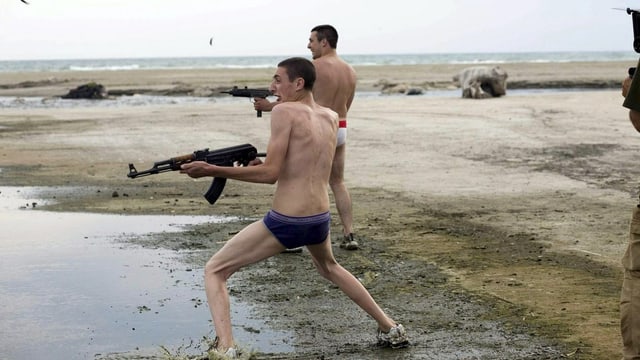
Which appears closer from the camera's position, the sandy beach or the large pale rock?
the sandy beach

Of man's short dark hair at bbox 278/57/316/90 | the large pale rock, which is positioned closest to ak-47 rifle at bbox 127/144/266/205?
man's short dark hair at bbox 278/57/316/90

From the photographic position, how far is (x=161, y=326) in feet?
22.3

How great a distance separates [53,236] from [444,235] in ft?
13.3

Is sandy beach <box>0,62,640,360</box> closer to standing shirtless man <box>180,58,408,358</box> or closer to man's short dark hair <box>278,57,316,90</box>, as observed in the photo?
standing shirtless man <box>180,58,408,358</box>

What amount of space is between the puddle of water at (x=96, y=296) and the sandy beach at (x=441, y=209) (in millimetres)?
488

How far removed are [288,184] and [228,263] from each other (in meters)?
0.62

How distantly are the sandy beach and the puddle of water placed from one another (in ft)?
1.60

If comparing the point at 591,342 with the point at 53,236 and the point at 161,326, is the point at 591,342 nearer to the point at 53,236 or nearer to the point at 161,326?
the point at 161,326

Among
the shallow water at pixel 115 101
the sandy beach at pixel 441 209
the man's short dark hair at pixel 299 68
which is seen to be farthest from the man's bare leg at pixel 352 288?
the shallow water at pixel 115 101

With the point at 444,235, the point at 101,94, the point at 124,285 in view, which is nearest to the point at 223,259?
the point at 124,285

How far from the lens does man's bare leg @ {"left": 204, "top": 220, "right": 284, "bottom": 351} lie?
5.89 m

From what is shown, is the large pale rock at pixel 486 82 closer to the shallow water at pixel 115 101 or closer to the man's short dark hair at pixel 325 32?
the shallow water at pixel 115 101

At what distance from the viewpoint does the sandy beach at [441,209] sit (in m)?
6.82

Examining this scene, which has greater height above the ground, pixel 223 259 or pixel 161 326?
pixel 223 259
